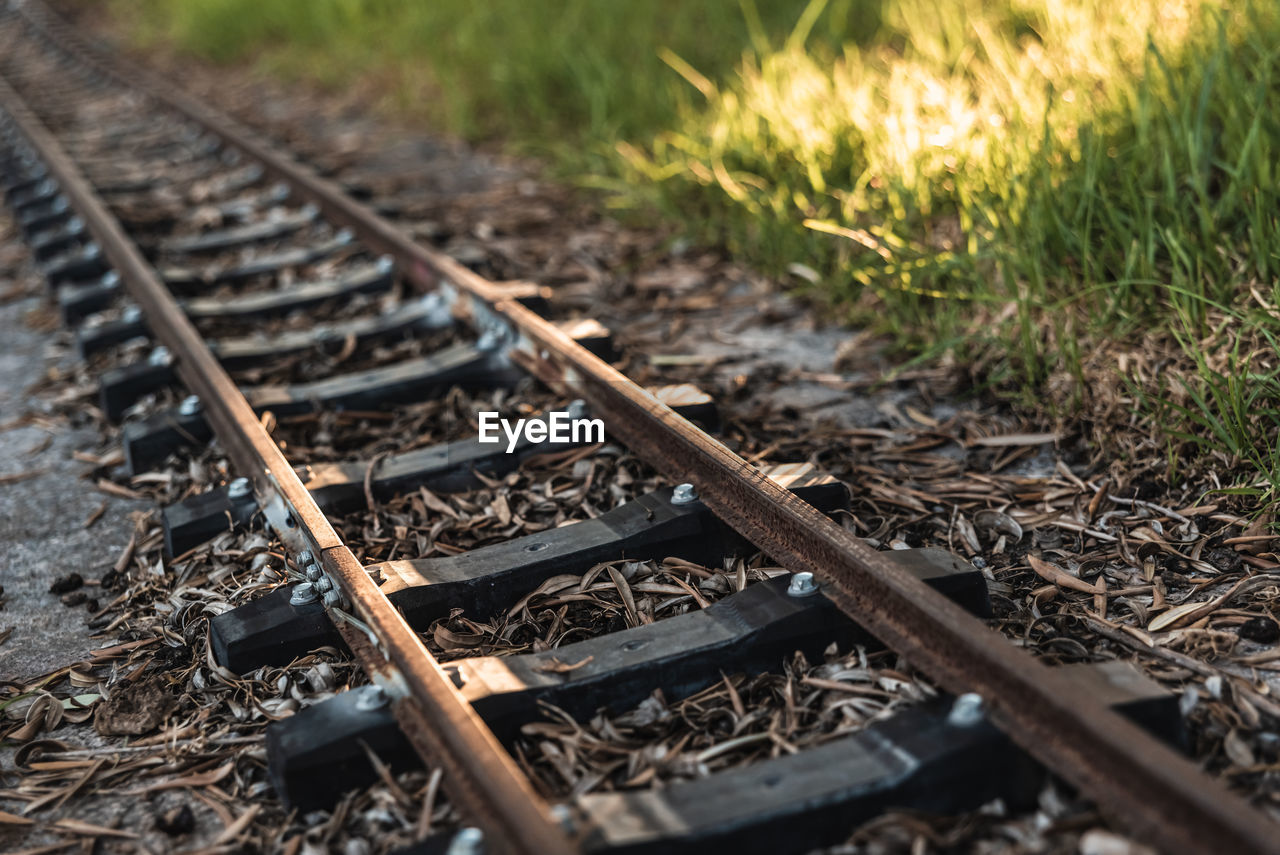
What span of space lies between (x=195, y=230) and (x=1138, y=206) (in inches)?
172

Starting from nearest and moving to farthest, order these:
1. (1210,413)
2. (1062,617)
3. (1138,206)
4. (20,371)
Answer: (1062,617) < (1210,413) < (1138,206) < (20,371)

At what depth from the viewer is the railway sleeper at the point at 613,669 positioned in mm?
2104

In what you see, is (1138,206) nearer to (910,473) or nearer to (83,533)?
(910,473)

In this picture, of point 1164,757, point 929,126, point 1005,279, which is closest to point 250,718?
point 1164,757

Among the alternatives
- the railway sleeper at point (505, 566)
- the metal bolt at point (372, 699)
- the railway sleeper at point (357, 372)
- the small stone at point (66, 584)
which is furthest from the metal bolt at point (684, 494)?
the small stone at point (66, 584)

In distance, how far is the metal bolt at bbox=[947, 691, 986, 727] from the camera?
6.42 feet

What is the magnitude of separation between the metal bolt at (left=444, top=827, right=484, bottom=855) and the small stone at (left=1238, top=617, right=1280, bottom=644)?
1603 millimetres

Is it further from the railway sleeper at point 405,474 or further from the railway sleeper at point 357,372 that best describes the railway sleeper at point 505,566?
the railway sleeper at point 357,372

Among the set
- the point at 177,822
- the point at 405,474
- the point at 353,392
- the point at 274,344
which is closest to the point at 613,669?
the point at 177,822

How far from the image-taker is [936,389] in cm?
372

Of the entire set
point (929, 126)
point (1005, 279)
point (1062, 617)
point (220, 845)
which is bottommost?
point (220, 845)

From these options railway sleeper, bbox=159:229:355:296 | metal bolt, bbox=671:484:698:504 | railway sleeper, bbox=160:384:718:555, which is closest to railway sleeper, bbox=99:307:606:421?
railway sleeper, bbox=160:384:718:555

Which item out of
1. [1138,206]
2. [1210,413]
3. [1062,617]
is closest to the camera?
[1062,617]

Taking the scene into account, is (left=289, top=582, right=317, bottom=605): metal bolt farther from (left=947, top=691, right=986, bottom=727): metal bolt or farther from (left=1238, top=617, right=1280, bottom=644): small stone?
(left=1238, top=617, right=1280, bottom=644): small stone
